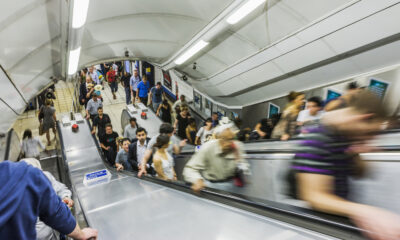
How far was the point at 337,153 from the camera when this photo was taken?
4.01ft

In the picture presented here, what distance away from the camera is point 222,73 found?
8359 mm

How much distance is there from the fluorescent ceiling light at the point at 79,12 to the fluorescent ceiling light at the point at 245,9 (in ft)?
9.03

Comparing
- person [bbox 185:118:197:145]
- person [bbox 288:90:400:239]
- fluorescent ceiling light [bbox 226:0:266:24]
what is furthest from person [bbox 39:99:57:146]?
person [bbox 288:90:400:239]

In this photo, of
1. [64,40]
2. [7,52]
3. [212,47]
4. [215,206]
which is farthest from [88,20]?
[215,206]

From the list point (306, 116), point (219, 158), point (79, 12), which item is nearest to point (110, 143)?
point (79, 12)

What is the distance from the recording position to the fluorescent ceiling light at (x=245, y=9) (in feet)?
13.9

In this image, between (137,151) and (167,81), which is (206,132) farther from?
(167,81)

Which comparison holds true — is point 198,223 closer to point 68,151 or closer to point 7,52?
point 68,151

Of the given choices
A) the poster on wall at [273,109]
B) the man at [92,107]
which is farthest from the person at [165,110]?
the poster on wall at [273,109]

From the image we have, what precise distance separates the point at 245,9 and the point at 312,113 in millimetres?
2342

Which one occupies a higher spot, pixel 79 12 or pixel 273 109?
pixel 79 12

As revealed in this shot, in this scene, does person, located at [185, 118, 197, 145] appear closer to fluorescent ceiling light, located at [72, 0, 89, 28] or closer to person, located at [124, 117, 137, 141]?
person, located at [124, 117, 137, 141]

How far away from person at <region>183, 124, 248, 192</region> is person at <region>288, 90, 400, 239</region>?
1240 mm

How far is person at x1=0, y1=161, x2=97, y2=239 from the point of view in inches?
35.2
